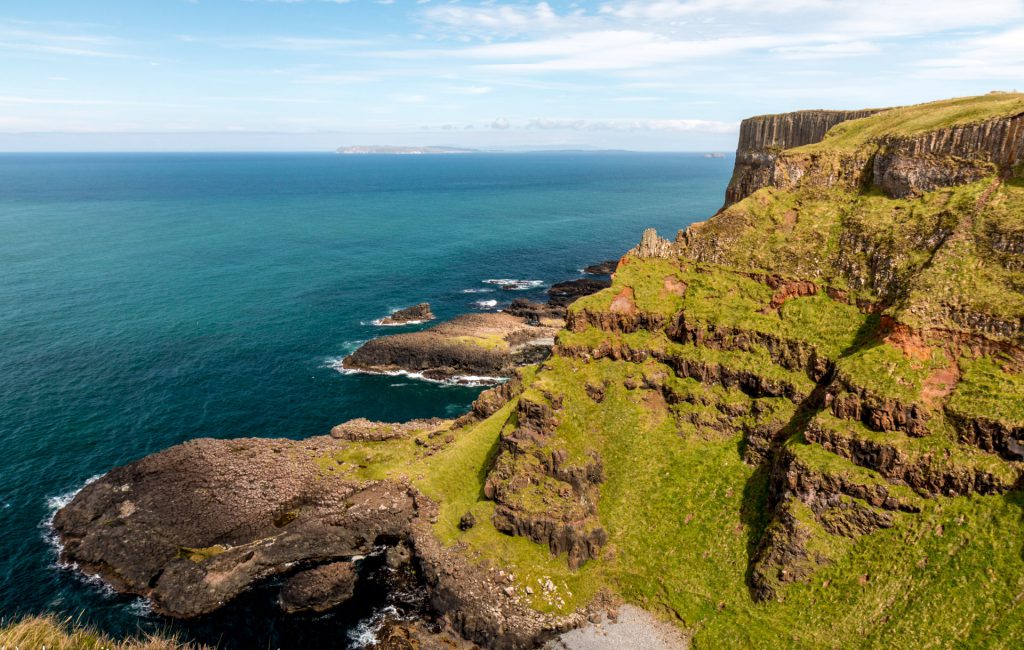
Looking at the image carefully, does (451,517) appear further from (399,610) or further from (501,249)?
(501,249)

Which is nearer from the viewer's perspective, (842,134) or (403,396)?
(842,134)

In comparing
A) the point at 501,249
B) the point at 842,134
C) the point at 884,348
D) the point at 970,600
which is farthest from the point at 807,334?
the point at 501,249

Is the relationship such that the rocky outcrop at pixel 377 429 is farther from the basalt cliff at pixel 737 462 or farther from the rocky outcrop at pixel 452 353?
the rocky outcrop at pixel 452 353

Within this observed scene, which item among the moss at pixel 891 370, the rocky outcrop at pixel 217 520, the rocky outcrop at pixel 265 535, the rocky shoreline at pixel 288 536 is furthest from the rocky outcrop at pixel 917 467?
the rocky outcrop at pixel 217 520

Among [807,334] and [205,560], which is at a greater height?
[807,334]

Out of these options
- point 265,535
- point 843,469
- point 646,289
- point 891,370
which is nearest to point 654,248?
point 646,289

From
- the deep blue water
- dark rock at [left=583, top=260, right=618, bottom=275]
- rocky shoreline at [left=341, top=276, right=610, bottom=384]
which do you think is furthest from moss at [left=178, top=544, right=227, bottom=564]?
dark rock at [left=583, top=260, right=618, bottom=275]

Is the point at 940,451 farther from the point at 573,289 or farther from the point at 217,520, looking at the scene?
the point at 573,289
